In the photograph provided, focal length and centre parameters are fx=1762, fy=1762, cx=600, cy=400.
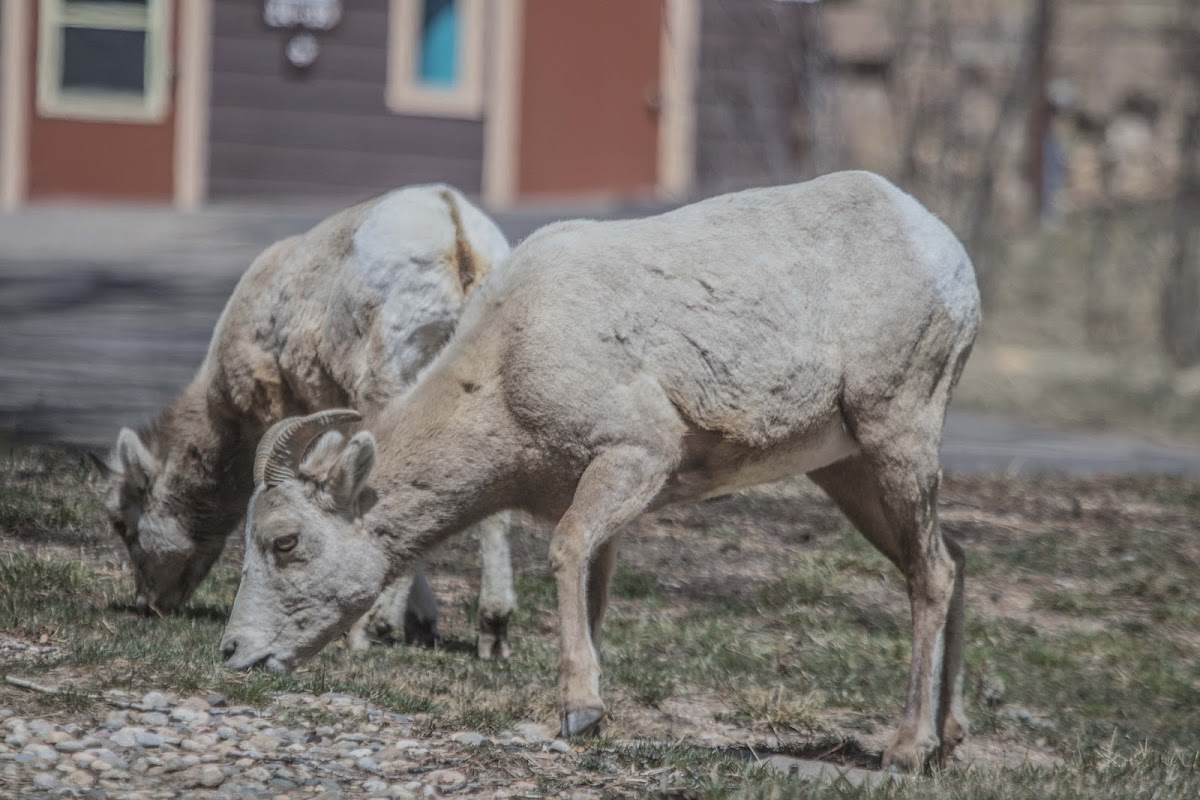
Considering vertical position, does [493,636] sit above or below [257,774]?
below

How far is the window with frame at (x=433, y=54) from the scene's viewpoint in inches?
777

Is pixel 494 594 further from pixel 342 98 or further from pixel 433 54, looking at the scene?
pixel 433 54

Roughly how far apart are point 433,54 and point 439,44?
0.13 metres

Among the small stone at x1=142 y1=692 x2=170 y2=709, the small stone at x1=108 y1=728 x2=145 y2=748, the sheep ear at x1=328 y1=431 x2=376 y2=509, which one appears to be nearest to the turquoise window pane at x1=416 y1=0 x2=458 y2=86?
the sheep ear at x1=328 y1=431 x2=376 y2=509

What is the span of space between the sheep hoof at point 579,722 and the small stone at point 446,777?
51 cm

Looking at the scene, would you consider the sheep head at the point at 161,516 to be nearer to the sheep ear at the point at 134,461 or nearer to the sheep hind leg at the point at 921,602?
the sheep ear at the point at 134,461

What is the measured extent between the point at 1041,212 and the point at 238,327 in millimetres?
15743

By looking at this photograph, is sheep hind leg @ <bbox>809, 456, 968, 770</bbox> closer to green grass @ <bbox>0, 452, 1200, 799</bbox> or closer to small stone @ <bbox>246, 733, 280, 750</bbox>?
green grass @ <bbox>0, 452, 1200, 799</bbox>

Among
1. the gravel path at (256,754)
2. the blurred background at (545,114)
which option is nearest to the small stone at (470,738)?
the gravel path at (256,754)

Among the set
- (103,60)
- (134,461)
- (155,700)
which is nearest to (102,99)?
(103,60)

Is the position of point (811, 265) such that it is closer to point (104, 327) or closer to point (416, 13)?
point (104, 327)

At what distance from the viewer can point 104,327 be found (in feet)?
43.9

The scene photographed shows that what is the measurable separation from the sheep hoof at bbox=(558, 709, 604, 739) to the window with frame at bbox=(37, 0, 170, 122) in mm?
15582

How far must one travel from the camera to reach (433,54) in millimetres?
19922
